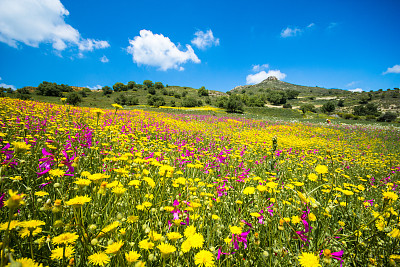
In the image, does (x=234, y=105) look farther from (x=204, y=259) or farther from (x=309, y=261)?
(x=204, y=259)

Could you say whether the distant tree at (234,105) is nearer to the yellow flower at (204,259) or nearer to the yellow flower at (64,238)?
the yellow flower at (204,259)

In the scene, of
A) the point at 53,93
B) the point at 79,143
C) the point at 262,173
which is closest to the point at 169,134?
the point at 79,143

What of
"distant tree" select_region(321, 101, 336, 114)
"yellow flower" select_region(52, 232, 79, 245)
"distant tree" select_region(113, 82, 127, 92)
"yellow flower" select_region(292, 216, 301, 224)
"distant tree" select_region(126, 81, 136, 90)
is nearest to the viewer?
"yellow flower" select_region(52, 232, 79, 245)

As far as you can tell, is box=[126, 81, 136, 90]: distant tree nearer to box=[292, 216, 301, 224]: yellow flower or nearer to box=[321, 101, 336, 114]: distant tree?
box=[321, 101, 336, 114]: distant tree

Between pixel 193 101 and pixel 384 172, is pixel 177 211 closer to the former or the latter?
pixel 384 172

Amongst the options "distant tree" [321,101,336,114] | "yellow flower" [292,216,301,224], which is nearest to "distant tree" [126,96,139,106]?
"yellow flower" [292,216,301,224]

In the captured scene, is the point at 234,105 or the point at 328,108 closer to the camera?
the point at 234,105

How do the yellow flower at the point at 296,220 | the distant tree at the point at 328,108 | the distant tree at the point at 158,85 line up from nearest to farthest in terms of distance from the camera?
the yellow flower at the point at 296,220 < the distant tree at the point at 328,108 < the distant tree at the point at 158,85

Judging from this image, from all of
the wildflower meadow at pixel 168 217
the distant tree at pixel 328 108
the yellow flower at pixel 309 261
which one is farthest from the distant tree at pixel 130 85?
the yellow flower at pixel 309 261

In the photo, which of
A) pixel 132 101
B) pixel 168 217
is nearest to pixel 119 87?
pixel 132 101

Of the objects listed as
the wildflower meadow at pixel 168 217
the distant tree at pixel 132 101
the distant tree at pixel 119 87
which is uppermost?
the distant tree at pixel 119 87

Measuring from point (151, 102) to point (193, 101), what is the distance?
1518 centimetres

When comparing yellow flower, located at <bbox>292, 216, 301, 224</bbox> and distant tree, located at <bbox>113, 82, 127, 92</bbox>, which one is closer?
yellow flower, located at <bbox>292, 216, 301, 224</bbox>

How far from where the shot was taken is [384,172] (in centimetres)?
476
